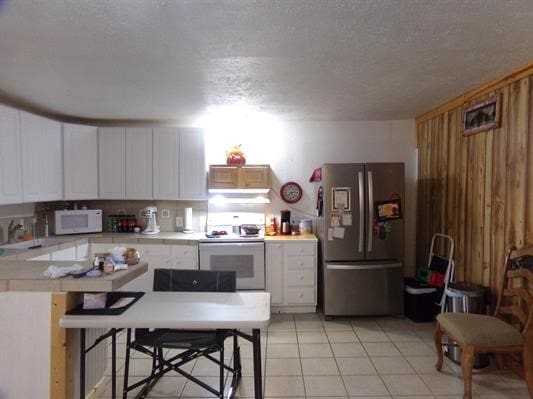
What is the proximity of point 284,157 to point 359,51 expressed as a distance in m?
2.37

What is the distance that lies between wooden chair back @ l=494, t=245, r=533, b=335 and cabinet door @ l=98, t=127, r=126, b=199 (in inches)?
159

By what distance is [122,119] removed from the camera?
4340 mm

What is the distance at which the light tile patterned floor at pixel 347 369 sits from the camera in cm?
243

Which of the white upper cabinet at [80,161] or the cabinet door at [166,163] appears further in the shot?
the cabinet door at [166,163]

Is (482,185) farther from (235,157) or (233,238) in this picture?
(235,157)

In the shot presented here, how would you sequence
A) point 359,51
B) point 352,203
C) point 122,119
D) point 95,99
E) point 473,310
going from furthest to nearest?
point 122,119
point 352,203
point 95,99
point 473,310
point 359,51

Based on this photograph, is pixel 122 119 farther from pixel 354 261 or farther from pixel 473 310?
pixel 473 310

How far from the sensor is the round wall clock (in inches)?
177

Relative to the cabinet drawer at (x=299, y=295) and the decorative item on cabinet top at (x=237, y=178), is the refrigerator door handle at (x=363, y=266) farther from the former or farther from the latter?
the decorative item on cabinet top at (x=237, y=178)

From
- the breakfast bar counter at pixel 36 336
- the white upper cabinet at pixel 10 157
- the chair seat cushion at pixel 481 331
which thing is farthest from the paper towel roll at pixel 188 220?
the chair seat cushion at pixel 481 331

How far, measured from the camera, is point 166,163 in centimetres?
427

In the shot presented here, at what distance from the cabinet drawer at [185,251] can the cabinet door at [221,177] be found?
814 millimetres

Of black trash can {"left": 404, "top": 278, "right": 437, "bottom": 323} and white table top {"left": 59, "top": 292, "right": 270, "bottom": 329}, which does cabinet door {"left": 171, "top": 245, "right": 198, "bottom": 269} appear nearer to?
white table top {"left": 59, "top": 292, "right": 270, "bottom": 329}

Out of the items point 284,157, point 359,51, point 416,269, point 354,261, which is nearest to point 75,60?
point 359,51
